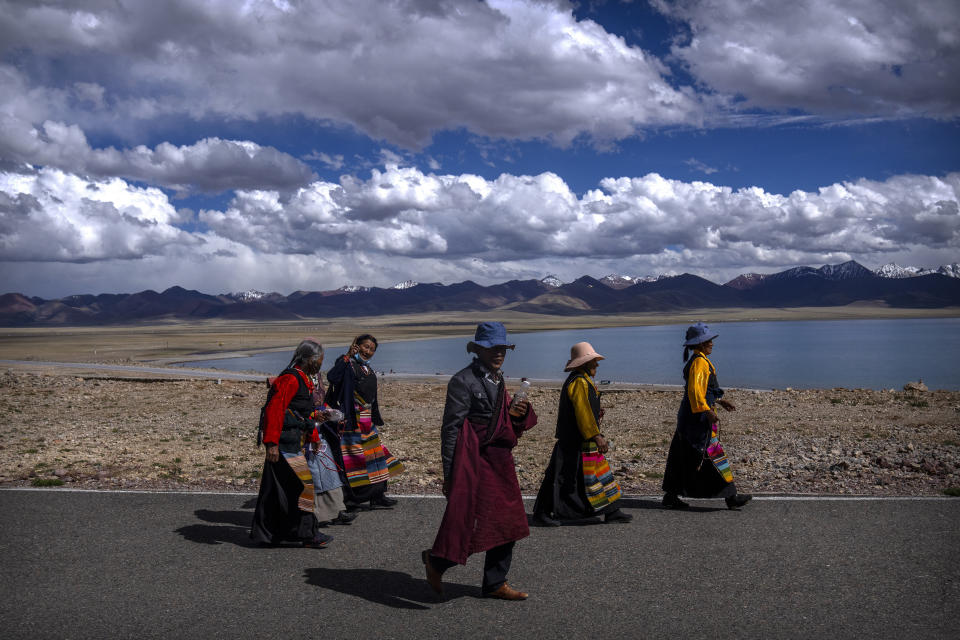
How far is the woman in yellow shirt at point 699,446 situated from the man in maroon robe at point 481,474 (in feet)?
8.77

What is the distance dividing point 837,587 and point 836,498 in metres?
2.59

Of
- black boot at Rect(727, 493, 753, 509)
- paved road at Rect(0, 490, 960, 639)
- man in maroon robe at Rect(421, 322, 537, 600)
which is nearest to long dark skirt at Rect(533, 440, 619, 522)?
paved road at Rect(0, 490, 960, 639)

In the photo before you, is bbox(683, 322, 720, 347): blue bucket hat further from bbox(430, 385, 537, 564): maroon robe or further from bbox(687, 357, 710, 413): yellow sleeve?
bbox(430, 385, 537, 564): maroon robe

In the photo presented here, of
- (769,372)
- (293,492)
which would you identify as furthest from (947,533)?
(769,372)

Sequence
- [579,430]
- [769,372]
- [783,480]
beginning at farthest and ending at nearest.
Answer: [769,372] < [783,480] < [579,430]

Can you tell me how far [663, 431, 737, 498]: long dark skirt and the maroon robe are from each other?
2807 millimetres

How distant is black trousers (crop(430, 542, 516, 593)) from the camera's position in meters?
4.95

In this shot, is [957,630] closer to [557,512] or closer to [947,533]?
[947,533]

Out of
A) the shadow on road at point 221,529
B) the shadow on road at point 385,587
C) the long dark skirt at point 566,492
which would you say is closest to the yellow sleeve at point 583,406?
the long dark skirt at point 566,492

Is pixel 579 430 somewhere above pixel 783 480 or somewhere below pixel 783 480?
above

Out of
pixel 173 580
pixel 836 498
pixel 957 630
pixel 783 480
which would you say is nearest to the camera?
pixel 957 630

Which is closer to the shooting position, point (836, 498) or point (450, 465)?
point (450, 465)

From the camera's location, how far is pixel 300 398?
6223 mm

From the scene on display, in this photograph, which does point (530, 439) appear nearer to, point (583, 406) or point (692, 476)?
point (692, 476)
